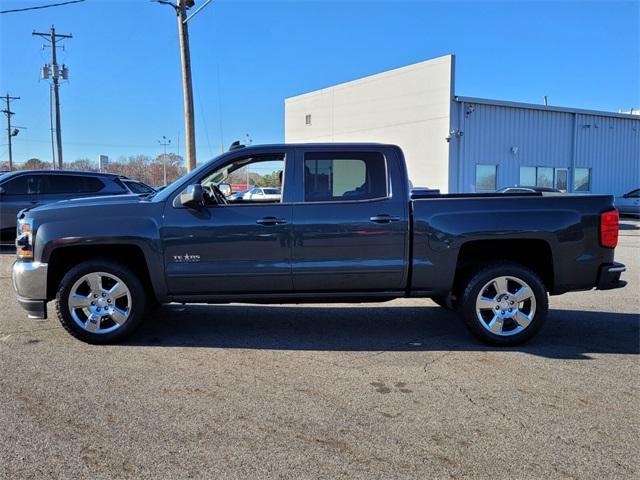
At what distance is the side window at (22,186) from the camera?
1215 centimetres

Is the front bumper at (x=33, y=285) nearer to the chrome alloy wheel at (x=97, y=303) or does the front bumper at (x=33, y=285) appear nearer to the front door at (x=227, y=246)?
the chrome alloy wheel at (x=97, y=303)

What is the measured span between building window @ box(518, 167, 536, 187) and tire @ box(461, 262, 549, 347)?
22.3 metres

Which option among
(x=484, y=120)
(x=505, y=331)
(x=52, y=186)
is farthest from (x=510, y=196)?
(x=484, y=120)

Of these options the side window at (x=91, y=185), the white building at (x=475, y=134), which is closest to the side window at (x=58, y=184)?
the side window at (x=91, y=185)

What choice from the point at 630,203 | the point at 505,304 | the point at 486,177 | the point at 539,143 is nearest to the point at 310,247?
the point at 505,304

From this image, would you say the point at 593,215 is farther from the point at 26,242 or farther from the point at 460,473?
the point at 26,242

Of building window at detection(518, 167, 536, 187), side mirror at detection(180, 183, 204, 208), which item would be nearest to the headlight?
side mirror at detection(180, 183, 204, 208)

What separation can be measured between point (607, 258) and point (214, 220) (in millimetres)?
3802

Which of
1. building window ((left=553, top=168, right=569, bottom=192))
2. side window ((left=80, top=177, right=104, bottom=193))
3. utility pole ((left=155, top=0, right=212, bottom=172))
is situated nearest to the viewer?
side window ((left=80, top=177, right=104, bottom=193))

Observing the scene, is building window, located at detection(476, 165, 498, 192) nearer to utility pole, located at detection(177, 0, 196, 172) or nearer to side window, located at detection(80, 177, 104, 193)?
utility pole, located at detection(177, 0, 196, 172)

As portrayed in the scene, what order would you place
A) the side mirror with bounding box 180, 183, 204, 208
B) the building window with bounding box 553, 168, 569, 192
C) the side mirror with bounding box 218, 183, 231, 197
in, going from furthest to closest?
1. the building window with bounding box 553, 168, 569, 192
2. the side mirror with bounding box 218, 183, 231, 197
3. the side mirror with bounding box 180, 183, 204, 208

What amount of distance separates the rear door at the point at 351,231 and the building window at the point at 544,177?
23.5m

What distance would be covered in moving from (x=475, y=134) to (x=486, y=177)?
6.98ft

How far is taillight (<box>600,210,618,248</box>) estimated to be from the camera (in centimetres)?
527
